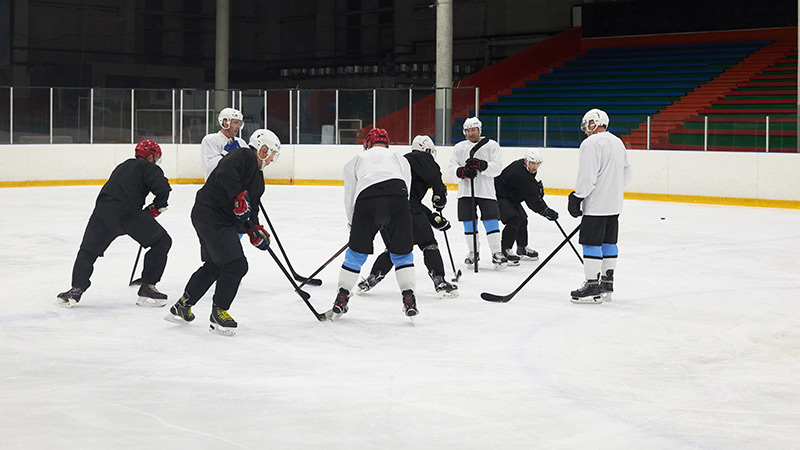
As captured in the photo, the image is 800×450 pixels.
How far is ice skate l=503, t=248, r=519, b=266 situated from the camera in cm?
761

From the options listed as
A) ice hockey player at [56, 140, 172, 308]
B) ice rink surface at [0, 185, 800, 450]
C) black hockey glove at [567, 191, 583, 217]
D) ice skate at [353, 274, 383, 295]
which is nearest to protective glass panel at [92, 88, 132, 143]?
ice rink surface at [0, 185, 800, 450]

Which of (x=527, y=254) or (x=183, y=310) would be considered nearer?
(x=183, y=310)

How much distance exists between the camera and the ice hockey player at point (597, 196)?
5.88 meters

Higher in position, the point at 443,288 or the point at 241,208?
the point at 241,208

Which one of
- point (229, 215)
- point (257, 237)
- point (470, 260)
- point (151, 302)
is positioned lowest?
point (151, 302)

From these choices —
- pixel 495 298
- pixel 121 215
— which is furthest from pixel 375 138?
pixel 121 215

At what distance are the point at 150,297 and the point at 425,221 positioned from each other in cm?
179

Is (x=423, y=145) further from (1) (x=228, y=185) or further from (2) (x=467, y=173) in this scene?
(1) (x=228, y=185)

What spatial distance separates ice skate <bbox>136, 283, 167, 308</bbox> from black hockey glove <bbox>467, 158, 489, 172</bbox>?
2.66m

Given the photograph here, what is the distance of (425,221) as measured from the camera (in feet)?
20.0

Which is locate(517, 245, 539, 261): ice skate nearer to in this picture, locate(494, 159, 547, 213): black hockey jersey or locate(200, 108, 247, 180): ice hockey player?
locate(494, 159, 547, 213): black hockey jersey

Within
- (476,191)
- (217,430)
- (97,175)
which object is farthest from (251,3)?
(217,430)

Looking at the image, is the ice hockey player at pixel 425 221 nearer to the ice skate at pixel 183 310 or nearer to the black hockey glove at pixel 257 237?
the black hockey glove at pixel 257 237

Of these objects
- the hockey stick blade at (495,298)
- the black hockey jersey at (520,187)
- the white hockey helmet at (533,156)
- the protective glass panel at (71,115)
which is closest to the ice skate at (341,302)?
the hockey stick blade at (495,298)
